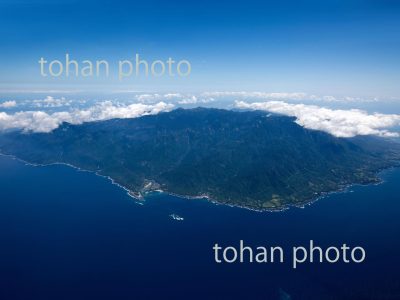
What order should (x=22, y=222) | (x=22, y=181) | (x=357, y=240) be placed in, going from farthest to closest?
(x=22, y=181) < (x=22, y=222) < (x=357, y=240)

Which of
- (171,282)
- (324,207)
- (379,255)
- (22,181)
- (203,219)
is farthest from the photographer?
(22,181)

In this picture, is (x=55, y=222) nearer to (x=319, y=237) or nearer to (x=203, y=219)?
(x=203, y=219)

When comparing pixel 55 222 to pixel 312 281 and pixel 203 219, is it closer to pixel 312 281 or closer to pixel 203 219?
pixel 203 219

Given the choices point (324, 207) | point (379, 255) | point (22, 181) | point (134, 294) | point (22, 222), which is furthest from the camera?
point (22, 181)

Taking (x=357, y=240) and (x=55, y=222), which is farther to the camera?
(x=55, y=222)

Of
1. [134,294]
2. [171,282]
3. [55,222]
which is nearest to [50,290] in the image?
[134,294]

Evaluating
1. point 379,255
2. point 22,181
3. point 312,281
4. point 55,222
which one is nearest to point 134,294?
point 312,281
